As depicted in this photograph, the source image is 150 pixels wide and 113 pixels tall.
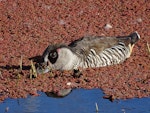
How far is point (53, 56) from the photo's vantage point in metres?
12.9

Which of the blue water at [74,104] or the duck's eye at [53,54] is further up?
the duck's eye at [53,54]

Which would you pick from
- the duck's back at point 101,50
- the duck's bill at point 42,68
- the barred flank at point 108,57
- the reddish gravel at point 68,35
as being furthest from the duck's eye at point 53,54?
the barred flank at point 108,57

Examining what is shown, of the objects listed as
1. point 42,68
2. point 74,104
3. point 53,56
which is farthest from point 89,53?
point 74,104

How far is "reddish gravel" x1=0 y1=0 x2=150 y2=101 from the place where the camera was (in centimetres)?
1189

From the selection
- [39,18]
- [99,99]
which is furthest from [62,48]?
[39,18]

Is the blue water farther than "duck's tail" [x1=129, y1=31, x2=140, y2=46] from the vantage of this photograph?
No

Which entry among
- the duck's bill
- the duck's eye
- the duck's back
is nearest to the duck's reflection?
the duck's bill

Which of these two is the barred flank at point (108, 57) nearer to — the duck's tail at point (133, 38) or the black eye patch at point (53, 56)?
the duck's tail at point (133, 38)

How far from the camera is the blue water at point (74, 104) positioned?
412 inches

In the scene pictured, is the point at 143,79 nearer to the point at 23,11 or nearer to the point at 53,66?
the point at 53,66

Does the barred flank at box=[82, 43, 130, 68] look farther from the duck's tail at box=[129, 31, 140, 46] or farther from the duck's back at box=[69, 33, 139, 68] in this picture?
the duck's tail at box=[129, 31, 140, 46]

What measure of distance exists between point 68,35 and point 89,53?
79.7 inches

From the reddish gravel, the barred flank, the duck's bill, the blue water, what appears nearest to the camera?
the blue water

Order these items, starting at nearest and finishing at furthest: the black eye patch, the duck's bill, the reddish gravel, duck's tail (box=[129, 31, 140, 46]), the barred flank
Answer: the reddish gravel → the duck's bill → the black eye patch → the barred flank → duck's tail (box=[129, 31, 140, 46])
